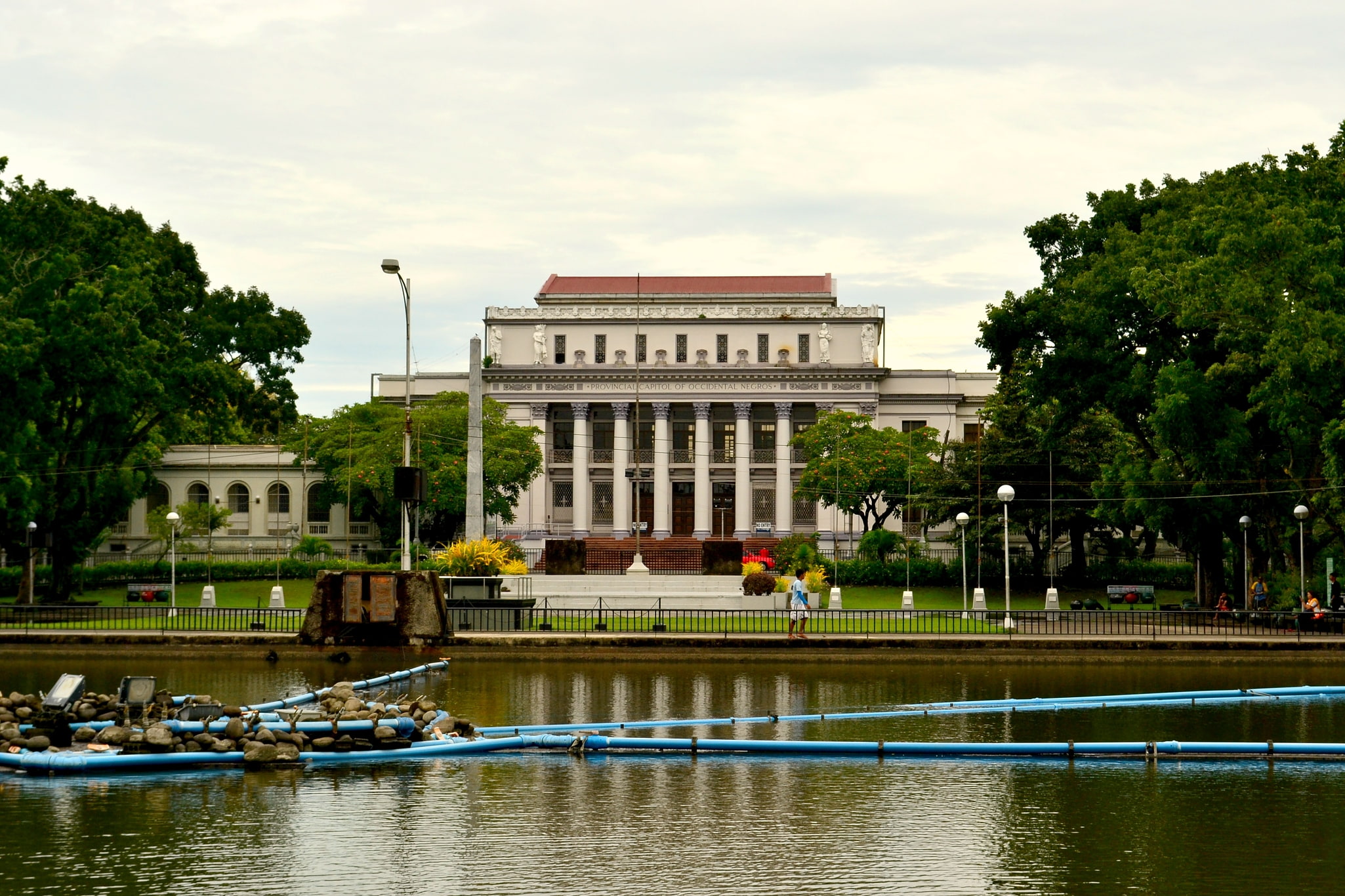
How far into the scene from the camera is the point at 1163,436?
4397 centimetres

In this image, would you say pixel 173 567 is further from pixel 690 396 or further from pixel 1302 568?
pixel 690 396

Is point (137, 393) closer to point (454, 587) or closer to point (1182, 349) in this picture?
point (454, 587)

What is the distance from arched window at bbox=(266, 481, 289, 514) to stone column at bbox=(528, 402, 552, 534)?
15.2 m

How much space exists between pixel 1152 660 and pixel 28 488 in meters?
33.4

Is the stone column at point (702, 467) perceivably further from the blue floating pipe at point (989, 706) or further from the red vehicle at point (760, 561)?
the blue floating pipe at point (989, 706)

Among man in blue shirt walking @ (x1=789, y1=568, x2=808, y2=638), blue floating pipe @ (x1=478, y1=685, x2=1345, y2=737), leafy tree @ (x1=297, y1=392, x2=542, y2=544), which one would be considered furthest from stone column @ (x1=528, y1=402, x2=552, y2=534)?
blue floating pipe @ (x1=478, y1=685, x2=1345, y2=737)

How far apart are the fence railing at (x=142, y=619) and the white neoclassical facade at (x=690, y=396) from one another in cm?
4618

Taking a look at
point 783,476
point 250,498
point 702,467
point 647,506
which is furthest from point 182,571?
point 783,476

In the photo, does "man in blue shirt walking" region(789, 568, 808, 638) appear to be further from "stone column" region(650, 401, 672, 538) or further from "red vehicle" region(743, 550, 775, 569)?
"stone column" region(650, 401, 672, 538)

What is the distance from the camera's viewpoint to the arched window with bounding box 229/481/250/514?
284ft

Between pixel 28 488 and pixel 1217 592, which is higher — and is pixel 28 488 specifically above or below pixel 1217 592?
above

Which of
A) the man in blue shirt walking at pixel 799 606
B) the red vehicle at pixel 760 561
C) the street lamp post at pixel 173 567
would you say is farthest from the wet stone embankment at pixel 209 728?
the red vehicle at pixel 760 561

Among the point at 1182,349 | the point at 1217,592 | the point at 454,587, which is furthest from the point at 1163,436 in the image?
the point at 454,587

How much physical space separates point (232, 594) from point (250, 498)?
28.6 metres
